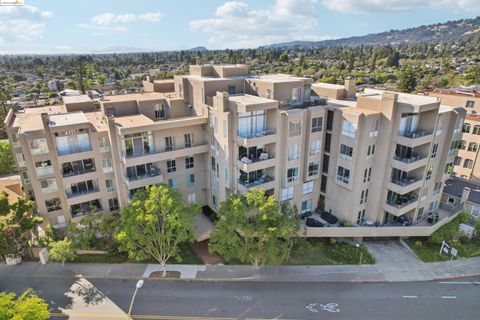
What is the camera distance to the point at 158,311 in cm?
2672

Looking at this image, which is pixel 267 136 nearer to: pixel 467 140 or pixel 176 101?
pixel 176 101

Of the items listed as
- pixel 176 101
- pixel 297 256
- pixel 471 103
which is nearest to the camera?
pixel 297 256

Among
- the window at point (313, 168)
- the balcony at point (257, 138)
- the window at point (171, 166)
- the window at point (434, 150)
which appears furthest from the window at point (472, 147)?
the window at point (171, 166)

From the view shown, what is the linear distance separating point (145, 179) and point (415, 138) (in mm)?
29449

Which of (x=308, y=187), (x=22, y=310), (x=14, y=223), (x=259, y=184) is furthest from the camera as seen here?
(x=308, y=187)

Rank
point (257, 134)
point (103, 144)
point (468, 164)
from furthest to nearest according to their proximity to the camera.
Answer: point (468, 164) → point (103, 144) → point (257, 134)

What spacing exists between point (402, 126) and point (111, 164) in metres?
32.7

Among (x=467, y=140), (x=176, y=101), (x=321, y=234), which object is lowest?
(x=321, y=234)

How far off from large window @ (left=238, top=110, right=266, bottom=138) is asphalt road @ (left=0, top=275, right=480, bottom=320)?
15357mm

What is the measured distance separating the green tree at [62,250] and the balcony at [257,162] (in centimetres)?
1931

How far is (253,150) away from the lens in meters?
33.7

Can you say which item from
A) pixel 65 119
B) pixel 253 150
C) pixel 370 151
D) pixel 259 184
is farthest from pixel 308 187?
pixel 65 119

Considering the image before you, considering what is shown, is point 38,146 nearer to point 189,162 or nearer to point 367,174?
point 189,162

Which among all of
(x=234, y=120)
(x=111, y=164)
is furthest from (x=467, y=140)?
(x=111, y=164)
